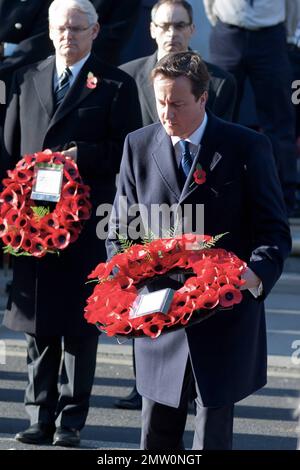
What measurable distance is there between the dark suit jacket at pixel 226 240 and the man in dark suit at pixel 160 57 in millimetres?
2018

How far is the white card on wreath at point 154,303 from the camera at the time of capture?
15.7 ft

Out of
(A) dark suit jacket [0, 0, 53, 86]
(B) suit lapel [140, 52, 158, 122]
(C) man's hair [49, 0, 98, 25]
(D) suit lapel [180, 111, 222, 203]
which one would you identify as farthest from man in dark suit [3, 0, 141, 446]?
(A) dark suit jacket [0, 0, 53, 86]

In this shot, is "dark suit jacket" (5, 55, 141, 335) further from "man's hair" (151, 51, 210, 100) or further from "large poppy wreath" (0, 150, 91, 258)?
"man's hair" (151, 51, 210, 100)

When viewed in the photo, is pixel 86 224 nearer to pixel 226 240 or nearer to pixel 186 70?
pixel 226 240

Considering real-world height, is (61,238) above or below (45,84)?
below

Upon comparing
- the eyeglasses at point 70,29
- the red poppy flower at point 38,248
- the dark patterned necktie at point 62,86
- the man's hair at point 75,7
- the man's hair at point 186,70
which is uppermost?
the man's hair at point 75,7

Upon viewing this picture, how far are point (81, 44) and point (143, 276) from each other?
194 centimetres

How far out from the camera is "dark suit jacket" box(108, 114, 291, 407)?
5066 millimetres

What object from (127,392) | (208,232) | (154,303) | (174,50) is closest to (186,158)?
(208,232)

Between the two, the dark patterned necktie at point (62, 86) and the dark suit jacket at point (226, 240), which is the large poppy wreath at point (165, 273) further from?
the dark patterned necktie at point (62, 86)

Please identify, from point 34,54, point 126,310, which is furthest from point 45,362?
point 34,54

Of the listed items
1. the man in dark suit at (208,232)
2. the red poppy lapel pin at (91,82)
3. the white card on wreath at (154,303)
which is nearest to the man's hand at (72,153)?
the red poppy lapel pin at (91,82)

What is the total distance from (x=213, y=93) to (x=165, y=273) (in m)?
2.46

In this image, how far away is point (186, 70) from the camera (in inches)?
197
